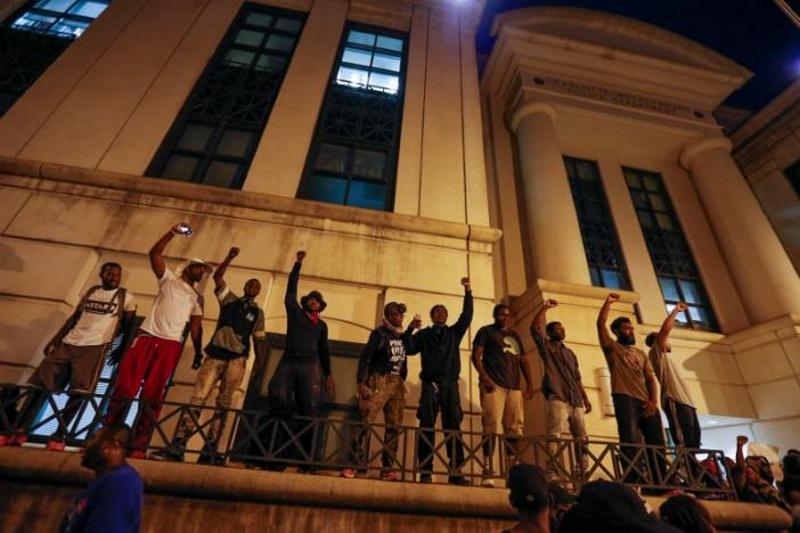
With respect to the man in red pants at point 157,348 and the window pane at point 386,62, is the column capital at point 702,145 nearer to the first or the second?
the window pane at point 386,62

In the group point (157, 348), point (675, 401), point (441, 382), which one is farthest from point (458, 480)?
point (157, 348)

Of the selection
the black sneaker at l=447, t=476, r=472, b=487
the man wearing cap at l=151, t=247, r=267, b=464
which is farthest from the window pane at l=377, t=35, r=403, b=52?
the black sneaker at l=447, t=476, r=472, b=487

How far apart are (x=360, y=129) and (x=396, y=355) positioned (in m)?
6.47

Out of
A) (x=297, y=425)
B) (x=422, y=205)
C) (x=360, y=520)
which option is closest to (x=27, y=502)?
(x=297, y=425)

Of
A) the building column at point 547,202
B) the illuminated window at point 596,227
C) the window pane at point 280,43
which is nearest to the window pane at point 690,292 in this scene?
the illuminated window at point 596,227

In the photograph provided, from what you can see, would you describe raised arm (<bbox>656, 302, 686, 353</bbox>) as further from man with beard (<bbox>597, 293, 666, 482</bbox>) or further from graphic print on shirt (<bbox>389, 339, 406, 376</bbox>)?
graphic print on shirt (<bbox>389, 339, 406, 376</bbox>)

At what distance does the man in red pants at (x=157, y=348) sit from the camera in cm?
426

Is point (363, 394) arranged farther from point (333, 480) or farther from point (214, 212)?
point (214, 212)

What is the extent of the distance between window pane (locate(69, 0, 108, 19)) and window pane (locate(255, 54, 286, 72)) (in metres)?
5.23

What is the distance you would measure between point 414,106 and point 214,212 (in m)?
5.58

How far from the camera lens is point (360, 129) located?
31.8ft

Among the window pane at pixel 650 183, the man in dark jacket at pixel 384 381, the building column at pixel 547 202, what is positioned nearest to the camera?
the man in dark jacket at pixel 384 381

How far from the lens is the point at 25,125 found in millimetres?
7707

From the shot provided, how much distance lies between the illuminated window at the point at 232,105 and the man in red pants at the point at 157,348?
3.59 metres
